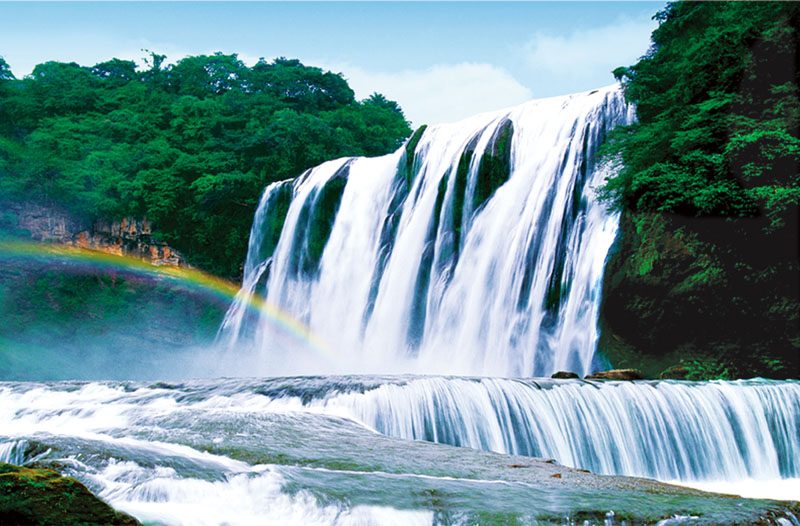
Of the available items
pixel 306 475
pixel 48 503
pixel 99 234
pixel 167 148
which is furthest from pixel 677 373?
pixel 167 148

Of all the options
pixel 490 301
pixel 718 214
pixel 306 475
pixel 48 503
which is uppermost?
pixel 718 214

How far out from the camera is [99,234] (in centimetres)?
2638

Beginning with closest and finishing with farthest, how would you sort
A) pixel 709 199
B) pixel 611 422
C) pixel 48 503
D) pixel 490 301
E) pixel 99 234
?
pixel 48 503
pixel 611 422
pixel 709 199
pixel 490 301
pixel 99 234

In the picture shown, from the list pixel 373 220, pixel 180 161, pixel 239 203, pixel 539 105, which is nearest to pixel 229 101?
pixel 180 161

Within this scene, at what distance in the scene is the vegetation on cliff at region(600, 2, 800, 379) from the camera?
36.1 ft

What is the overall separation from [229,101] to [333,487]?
29.0 metres

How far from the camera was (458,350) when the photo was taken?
1555cm

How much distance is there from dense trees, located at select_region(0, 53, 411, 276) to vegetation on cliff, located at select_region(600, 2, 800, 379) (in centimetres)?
1650

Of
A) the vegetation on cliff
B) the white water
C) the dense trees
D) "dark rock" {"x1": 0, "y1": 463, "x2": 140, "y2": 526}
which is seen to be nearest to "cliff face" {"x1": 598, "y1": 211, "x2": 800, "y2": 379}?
the vegetation on cliff

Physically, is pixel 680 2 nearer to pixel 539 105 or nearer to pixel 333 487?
pixel 539 105

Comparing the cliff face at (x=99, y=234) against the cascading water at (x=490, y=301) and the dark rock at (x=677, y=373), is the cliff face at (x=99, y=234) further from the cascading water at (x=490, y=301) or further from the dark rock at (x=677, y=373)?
the dark rock at (x=677, y=373)

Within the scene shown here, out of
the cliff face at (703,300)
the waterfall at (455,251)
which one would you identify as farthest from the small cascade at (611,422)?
the waterfall at (455,251)

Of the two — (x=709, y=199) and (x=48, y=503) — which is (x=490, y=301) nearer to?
(x=709, y=199)

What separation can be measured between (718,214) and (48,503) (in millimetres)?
10738
